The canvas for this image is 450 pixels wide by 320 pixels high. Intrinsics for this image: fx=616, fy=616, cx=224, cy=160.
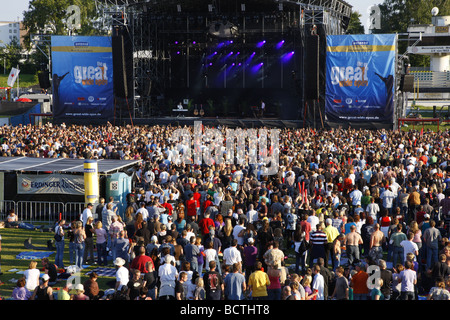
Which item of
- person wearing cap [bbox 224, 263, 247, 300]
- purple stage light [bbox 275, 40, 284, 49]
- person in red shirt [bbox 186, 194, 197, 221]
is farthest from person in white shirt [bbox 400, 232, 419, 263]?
purple stage light [bbox 275, 40, 284, 49]

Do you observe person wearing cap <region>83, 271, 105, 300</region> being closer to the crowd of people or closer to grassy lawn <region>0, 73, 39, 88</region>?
the crowd of people

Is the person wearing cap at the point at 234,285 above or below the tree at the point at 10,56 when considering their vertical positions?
below

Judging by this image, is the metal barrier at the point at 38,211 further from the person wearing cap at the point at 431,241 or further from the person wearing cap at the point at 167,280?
the person wearing cap at the point at 431,241

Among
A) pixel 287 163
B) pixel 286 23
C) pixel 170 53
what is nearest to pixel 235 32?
pixel 286 23

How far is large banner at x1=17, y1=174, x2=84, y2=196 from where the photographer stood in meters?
15.9

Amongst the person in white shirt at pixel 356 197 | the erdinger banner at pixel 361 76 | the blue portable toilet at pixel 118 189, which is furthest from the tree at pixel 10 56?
the person in white shirt at pixel 356 197

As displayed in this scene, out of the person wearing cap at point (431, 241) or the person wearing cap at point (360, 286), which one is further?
the person wearing cap at point (431, 241)

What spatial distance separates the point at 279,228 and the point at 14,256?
583cm

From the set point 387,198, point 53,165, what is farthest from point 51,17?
point 387,198

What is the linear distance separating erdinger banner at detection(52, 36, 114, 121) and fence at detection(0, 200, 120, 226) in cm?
1874

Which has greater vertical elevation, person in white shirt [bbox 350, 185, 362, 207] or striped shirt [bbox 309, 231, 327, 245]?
person in white shirt [bbox 350, 185, 362, 207]

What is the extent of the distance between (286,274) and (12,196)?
383 inches

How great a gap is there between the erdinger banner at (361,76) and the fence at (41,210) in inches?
773

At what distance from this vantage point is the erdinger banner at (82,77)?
34.4 m
